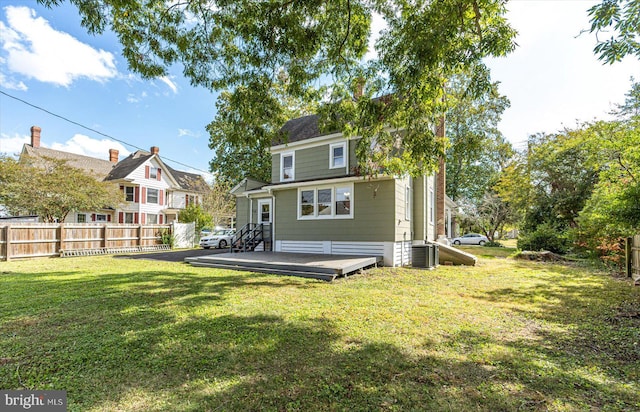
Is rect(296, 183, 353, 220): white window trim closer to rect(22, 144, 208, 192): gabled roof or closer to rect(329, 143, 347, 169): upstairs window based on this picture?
rect(329, 143, 347, 169): upstairs window

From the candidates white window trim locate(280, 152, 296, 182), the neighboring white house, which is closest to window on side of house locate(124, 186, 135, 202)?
the neighboring white house

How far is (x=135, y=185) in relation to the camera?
23922 mm

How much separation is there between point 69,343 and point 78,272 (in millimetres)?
6898

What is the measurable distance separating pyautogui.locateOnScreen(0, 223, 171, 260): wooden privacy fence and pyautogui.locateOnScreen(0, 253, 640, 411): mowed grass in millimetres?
7003

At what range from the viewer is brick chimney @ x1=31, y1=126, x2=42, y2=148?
22689 mm

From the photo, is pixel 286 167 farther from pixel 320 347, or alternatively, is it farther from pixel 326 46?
pixel 320 347

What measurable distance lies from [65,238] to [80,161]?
15643 millimetres

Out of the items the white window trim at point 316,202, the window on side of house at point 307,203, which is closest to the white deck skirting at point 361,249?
the white window trim at point 316,202

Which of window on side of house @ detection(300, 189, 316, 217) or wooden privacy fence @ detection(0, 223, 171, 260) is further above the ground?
window on side of house @ detection(300, 189, 316, 217)

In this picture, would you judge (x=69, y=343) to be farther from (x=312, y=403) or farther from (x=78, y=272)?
(x=78, y=272)

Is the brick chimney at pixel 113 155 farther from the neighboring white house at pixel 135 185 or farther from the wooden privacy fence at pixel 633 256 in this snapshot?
the wooden privacy fence at pixel 633 256

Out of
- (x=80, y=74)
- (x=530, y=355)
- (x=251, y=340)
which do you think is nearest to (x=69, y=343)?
(x=251, y=340)

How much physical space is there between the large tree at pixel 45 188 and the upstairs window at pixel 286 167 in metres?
12.7

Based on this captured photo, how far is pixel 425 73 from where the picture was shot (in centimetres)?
549
